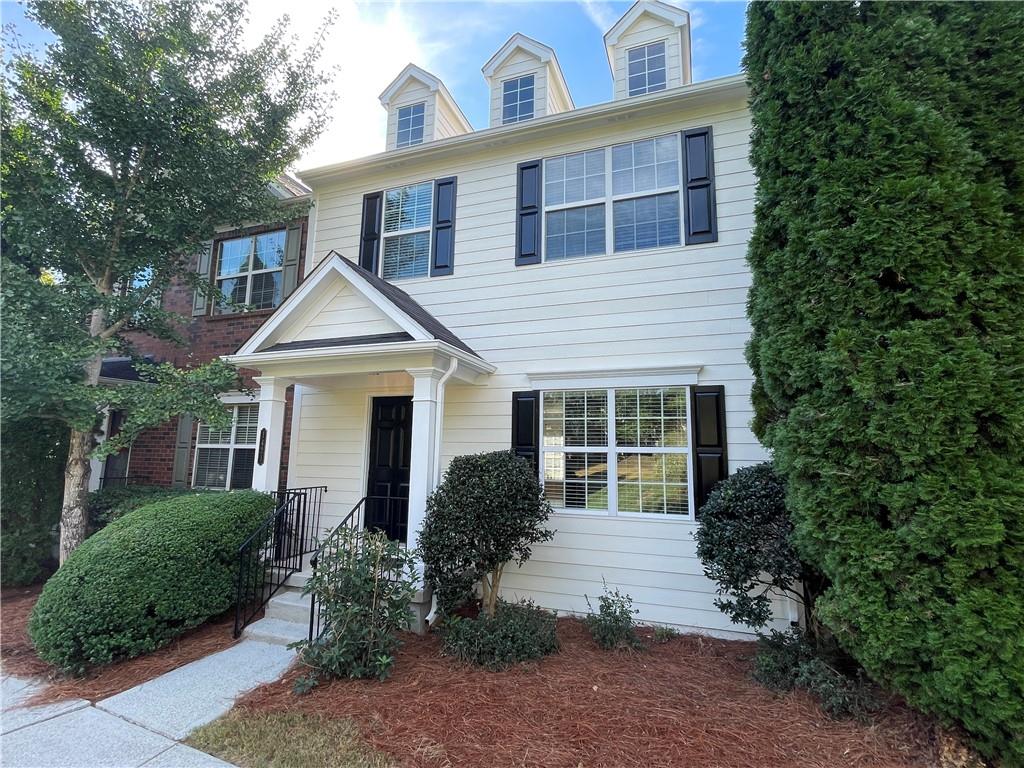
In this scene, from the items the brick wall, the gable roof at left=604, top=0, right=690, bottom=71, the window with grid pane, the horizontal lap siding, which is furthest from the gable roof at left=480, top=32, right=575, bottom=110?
the brick wall

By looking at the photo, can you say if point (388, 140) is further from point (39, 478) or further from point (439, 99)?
point (39, 478)

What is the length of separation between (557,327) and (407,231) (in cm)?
289

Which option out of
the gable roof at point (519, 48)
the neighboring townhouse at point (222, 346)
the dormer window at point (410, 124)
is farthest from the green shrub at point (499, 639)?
the dormer window at point (410, 124)

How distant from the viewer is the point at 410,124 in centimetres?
798

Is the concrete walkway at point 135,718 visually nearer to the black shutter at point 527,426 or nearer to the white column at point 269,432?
the white column at point 269,432

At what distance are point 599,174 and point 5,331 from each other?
7178 mm

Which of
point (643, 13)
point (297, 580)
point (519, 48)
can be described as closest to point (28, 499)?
point (297, 580)

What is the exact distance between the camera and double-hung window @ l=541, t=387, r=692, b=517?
216 inches

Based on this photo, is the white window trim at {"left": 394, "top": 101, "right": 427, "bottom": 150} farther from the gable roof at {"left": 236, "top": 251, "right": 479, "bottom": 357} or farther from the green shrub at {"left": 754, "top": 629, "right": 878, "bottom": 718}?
the green shrub at {"left": 754, "top": 629, "right": 878, "bottom": 718}

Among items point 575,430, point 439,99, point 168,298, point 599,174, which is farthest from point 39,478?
point 599,174

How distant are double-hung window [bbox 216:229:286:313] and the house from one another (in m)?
1.51

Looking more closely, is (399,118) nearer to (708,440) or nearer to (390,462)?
(390,462)

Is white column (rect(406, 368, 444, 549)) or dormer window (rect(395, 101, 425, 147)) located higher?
dormer window (rect(395, 101, 425, 147))

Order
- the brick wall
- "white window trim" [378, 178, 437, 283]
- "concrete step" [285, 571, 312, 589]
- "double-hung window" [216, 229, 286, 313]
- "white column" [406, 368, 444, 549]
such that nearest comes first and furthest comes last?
"white column" [406, 368, 444, 549] → "concrete step" [285, 571, 312, 589] → "white window trim" [378, 178, 437, 283] → the brick wall → "double-hung window" [216, 229, 286, 313]
